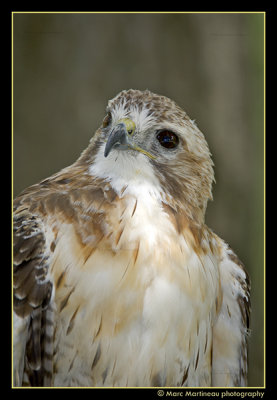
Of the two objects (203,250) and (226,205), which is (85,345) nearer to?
(203,250)

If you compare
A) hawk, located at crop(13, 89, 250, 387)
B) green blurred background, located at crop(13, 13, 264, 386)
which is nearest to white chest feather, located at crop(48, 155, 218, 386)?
hawk, located at crop(13, 89, 250, 387)

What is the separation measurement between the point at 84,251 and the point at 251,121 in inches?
28.9

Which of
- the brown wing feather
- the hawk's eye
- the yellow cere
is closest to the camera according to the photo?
the brown wing feather

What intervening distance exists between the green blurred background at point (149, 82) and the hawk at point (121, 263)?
83mm

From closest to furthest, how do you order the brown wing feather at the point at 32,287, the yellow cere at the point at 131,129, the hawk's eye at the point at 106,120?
the brown wing feather at the point at 32,287 < the yellow cere at the point at 131,129 < the hawk's eye at the point at 106,120

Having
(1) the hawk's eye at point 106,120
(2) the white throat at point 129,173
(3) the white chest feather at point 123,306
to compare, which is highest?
(1) the hawk's eye at point 106,120

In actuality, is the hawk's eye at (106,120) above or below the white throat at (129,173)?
above

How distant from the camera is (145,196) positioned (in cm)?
154

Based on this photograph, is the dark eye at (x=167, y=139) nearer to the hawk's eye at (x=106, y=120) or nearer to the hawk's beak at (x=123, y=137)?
the hawk's beak at (x=123, y=137)

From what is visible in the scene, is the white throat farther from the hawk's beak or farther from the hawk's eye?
the hawk's eye

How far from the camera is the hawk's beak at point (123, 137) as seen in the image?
4.91ft

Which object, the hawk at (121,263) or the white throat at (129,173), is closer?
the hawk at (121,263)

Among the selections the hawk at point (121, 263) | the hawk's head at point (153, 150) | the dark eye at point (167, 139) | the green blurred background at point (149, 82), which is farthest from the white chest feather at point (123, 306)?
the green blurred background at point (149, 82)

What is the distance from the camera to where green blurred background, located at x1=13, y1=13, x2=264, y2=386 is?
62.6 inches
